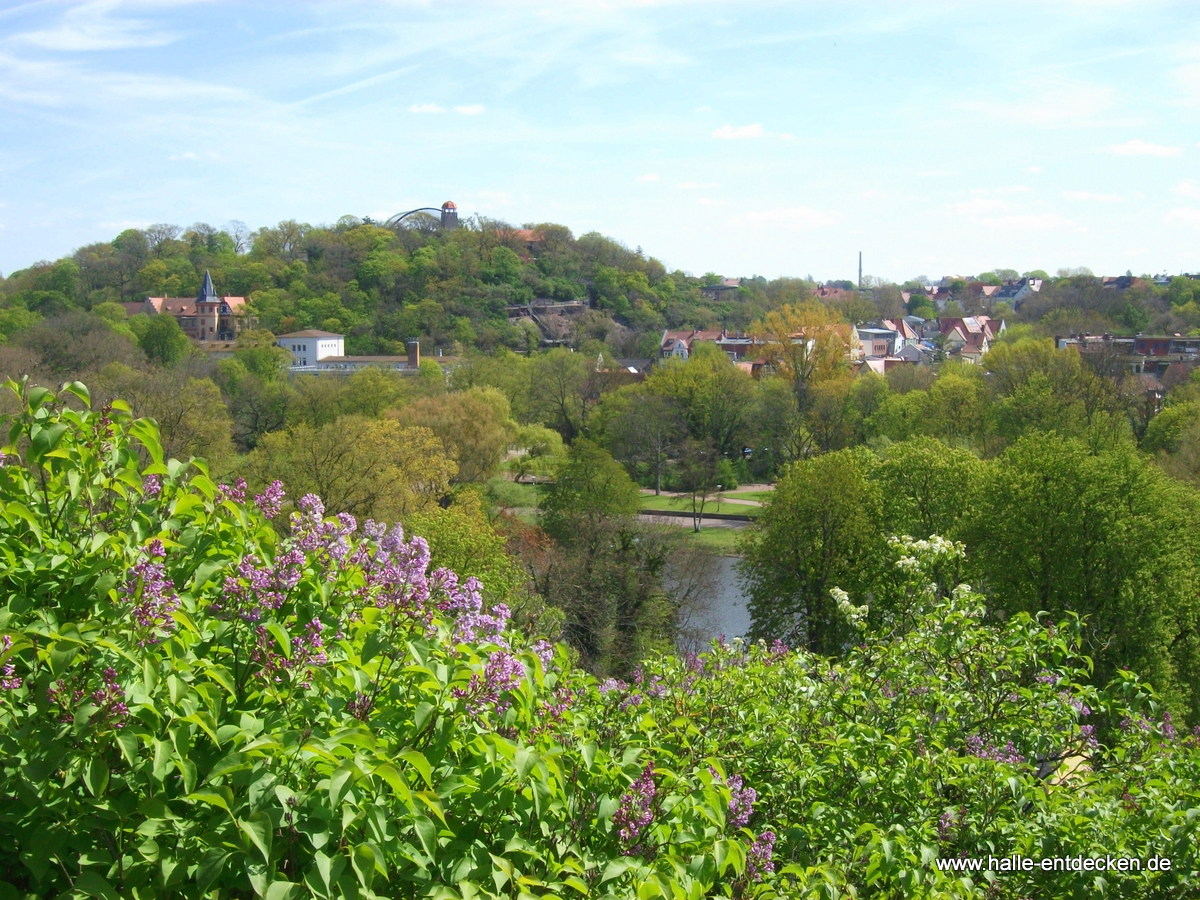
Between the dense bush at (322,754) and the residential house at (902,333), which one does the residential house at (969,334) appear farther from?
the dense bush at (322,754)

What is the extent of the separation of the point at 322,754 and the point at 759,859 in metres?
2.10

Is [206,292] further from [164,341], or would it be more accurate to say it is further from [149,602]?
[149,602]

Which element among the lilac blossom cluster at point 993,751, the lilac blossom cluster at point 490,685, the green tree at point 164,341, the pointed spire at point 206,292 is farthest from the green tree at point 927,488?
the pointed spire at point 206,292

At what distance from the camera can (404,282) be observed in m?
93.1

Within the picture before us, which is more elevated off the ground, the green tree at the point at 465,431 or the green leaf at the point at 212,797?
the green leaf at the point at 212,797

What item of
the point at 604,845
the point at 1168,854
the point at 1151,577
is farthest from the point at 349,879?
the point at 1151,577

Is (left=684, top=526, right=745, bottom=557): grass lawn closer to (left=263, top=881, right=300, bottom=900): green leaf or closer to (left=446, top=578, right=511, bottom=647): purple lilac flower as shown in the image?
(left=446, top=578, right=511, bottom=647): purple lilac flower

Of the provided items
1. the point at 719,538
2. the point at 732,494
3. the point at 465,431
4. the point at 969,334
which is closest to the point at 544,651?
the point at 465,431

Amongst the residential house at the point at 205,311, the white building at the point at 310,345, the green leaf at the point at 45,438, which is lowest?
the green leaf at the point at 45,438

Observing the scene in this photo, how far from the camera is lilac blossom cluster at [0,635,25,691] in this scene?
3.22m

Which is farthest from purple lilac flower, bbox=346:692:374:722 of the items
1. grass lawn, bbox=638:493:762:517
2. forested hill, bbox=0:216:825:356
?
forested hill, bbox=0:216:825:356

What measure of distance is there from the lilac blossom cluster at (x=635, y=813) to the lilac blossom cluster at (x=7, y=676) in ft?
6.24

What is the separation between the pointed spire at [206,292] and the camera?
95.6 meters

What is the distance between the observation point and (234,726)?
128 inches
